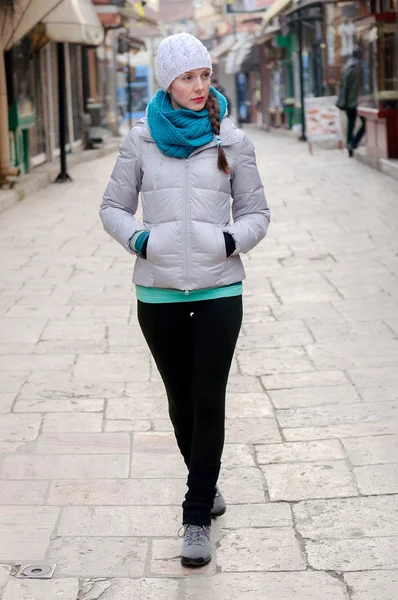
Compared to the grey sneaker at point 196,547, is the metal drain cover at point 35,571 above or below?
below

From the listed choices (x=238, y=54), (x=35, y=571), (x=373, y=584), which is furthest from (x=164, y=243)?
(x=238, y=54)

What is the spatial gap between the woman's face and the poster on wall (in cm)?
1890

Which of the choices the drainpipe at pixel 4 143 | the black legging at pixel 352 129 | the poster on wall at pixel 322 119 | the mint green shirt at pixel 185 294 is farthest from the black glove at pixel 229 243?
the poster on wall at pixel 322 119

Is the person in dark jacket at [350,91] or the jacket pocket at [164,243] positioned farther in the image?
the person in dark jacket at [350,91]

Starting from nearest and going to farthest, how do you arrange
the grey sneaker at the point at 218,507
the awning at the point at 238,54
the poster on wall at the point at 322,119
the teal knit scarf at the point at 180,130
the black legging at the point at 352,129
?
the teal knit scarf at the point at 180,130
the grey sneaker at the point at 218,507
the black legging at the point at 352,129
the poster on wall at the point at 322,119
the awning at the point at 238,54

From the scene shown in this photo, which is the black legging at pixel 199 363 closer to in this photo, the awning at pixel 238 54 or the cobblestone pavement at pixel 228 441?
A: the cobblestone pavement at pixel 228 441

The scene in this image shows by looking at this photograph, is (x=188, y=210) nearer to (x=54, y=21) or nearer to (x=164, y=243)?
(x=164, y=243)

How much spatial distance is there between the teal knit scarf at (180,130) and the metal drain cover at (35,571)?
1.36 meters

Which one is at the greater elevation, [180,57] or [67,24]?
[67,24]

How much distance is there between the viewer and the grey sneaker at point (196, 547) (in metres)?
3.73

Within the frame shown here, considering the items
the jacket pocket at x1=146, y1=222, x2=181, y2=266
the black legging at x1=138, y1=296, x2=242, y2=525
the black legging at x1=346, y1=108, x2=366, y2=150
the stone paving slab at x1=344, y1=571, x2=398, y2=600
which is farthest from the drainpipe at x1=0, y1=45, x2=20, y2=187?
Answer: the stone paving slab at x1=344, y1=571, x2=398, y2=600

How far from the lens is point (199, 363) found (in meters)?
3.76

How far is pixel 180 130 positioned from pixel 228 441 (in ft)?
6.13

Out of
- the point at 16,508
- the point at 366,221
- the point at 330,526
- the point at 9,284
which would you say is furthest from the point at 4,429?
the point at 366,221
